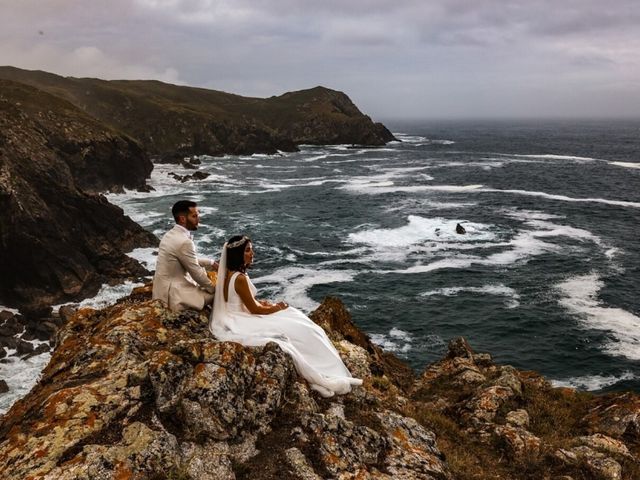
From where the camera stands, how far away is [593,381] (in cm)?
2536

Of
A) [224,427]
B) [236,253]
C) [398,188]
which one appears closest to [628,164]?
[398,188]

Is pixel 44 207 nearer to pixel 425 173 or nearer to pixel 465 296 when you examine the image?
pixel 465 296

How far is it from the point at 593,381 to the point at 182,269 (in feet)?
81.1

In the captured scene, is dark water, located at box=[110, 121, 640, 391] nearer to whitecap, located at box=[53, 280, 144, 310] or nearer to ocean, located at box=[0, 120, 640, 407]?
ocean, located at box=[0, 120, 640, 407]

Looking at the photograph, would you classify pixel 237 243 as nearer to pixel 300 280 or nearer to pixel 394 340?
pixel 394 340

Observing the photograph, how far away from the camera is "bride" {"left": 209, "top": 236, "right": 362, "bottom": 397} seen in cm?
875

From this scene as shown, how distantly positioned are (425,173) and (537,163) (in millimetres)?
34246

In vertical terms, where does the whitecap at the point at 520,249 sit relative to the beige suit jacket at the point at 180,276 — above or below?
below

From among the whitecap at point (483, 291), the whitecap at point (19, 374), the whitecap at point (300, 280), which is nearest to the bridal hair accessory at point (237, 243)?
the whitecap at point (19, 374)

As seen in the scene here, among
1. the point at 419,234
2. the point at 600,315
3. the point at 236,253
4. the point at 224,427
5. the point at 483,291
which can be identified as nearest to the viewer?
the point at 224,427

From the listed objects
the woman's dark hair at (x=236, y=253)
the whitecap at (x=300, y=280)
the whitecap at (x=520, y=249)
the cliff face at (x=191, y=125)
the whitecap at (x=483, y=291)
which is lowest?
the whitecap at (x=483, y=291)

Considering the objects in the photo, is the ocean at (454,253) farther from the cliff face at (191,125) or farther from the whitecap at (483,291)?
the cliff face at (191,125)

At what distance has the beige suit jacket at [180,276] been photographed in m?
9.21

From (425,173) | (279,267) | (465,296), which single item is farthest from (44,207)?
(425,173)
